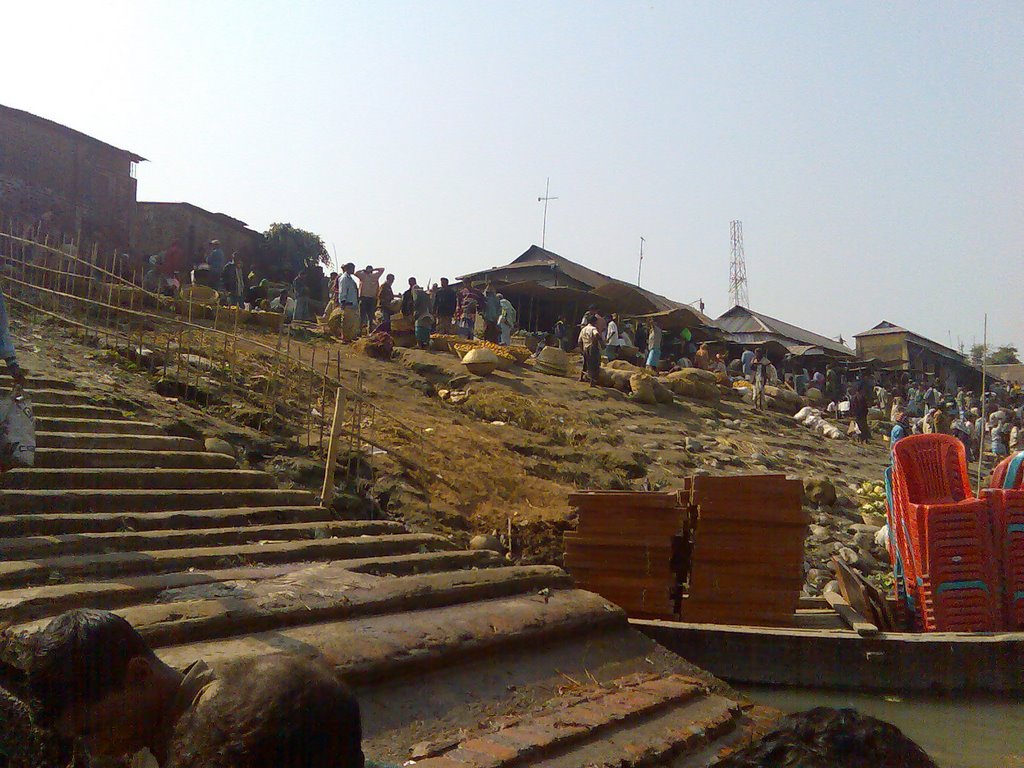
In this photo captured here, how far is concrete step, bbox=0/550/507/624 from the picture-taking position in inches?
141

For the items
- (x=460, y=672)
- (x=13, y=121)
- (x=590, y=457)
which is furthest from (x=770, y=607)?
(x=13, y=121)

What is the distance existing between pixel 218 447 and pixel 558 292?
53.7 ft

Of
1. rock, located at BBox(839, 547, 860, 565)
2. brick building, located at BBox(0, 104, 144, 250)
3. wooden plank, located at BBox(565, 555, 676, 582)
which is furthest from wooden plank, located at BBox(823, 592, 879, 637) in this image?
brick building, located at BBox(0, 104, 144, 250)

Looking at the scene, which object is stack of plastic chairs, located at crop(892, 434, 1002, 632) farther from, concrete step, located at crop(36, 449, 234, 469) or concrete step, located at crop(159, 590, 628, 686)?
concrete step, located at crop(36, 449, 234, 469)

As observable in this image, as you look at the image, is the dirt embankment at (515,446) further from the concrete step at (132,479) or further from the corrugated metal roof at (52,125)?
the corrugated metal roof at (52,125)

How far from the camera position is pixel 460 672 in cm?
420

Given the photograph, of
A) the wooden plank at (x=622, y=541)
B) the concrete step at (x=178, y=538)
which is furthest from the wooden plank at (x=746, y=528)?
the concrete step at (x=178, y=538)

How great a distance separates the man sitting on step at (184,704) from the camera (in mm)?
1178

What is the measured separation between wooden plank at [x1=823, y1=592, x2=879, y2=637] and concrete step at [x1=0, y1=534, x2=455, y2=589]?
298 cm

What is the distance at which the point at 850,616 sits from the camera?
683cm

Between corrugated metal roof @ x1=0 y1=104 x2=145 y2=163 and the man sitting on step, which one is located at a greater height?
corrugated metal roof @ x1=0 y1=104 x2=145 y2=163

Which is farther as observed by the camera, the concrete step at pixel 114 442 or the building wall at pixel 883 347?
the building wall at pixel 883 347

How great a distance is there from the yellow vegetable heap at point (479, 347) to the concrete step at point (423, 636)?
34.2 feet

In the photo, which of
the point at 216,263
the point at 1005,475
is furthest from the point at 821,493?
the point at 216,263
